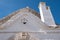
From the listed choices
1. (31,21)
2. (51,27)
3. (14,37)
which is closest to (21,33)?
(14,37)

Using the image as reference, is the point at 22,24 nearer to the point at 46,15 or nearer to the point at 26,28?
the point at 26,28

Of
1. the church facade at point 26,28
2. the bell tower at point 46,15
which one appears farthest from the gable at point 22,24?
the bell tower at point 46,15

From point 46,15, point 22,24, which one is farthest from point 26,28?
point 46,15

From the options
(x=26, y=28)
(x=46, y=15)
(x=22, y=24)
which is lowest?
(x=26, y=28)

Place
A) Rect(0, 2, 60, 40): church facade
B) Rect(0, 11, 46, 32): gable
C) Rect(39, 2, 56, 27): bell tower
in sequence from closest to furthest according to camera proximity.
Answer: Rect(0, 2, 60, 40): church facade
Rect(0, 11, 46, 32): gable
Rect(39, 2, 56, 27): bell tower

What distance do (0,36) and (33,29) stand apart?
2.25 metres

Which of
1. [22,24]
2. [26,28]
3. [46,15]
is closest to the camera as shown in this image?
[26,28]

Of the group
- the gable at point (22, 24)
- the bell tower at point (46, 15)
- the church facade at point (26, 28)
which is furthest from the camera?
the bell tower at point (46, 15)

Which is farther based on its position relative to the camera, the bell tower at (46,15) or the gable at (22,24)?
the bell tower at (46,15)

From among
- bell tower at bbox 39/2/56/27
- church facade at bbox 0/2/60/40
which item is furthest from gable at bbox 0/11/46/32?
bell tower at bbox 39/2/56/27

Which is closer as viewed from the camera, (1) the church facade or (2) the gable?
(1) the church facade

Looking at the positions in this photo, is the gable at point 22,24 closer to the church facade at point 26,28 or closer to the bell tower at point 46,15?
the church facade at point 26,28

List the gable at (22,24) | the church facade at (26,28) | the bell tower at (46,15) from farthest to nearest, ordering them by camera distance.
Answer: the bell tower at (46,15) → the gable at (22,24) → the church facade at (26,28)

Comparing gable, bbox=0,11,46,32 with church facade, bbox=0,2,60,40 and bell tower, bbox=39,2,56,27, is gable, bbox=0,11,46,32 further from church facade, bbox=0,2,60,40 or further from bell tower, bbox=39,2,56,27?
bell tower, bbox=39,2,56,27
